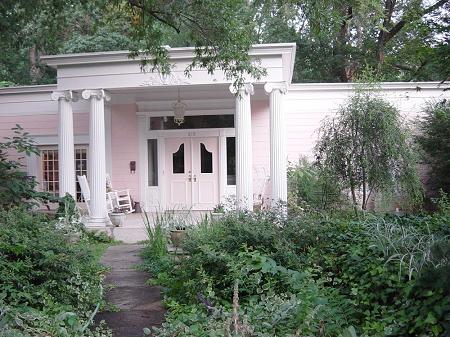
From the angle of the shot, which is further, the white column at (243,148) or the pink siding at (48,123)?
the pink siding at (48,123)

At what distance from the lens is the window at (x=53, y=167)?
47.6ft

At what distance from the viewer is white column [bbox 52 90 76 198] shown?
11555 millimetres

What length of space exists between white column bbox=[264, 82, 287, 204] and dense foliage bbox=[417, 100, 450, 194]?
4280 millimetres

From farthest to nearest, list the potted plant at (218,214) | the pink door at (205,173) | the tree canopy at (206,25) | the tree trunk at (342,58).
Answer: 1. the tree trunk at (342,58)
2. the pink door at (205,173)
3. the potted plant at (218,214)
4. the tree canopy at (206,25)

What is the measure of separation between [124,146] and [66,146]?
282 centimetres

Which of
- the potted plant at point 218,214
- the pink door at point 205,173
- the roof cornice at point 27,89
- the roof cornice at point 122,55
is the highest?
the roof cornice at point 122,55

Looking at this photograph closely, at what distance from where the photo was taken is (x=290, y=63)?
11.6 meters

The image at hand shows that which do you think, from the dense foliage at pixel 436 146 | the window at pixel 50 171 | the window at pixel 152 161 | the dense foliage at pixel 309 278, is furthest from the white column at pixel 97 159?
the dense foliage at pixel 436 146

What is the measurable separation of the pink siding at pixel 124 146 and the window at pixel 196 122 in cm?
61

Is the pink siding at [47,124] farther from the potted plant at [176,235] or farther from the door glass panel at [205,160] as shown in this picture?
the potted plant at [176,235]

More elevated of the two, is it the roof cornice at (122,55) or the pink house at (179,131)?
the roof cornice at (122,55)

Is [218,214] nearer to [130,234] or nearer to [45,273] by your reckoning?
[130,234]

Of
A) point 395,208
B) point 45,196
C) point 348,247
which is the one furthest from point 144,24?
point 395,208

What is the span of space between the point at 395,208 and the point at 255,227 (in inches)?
317
